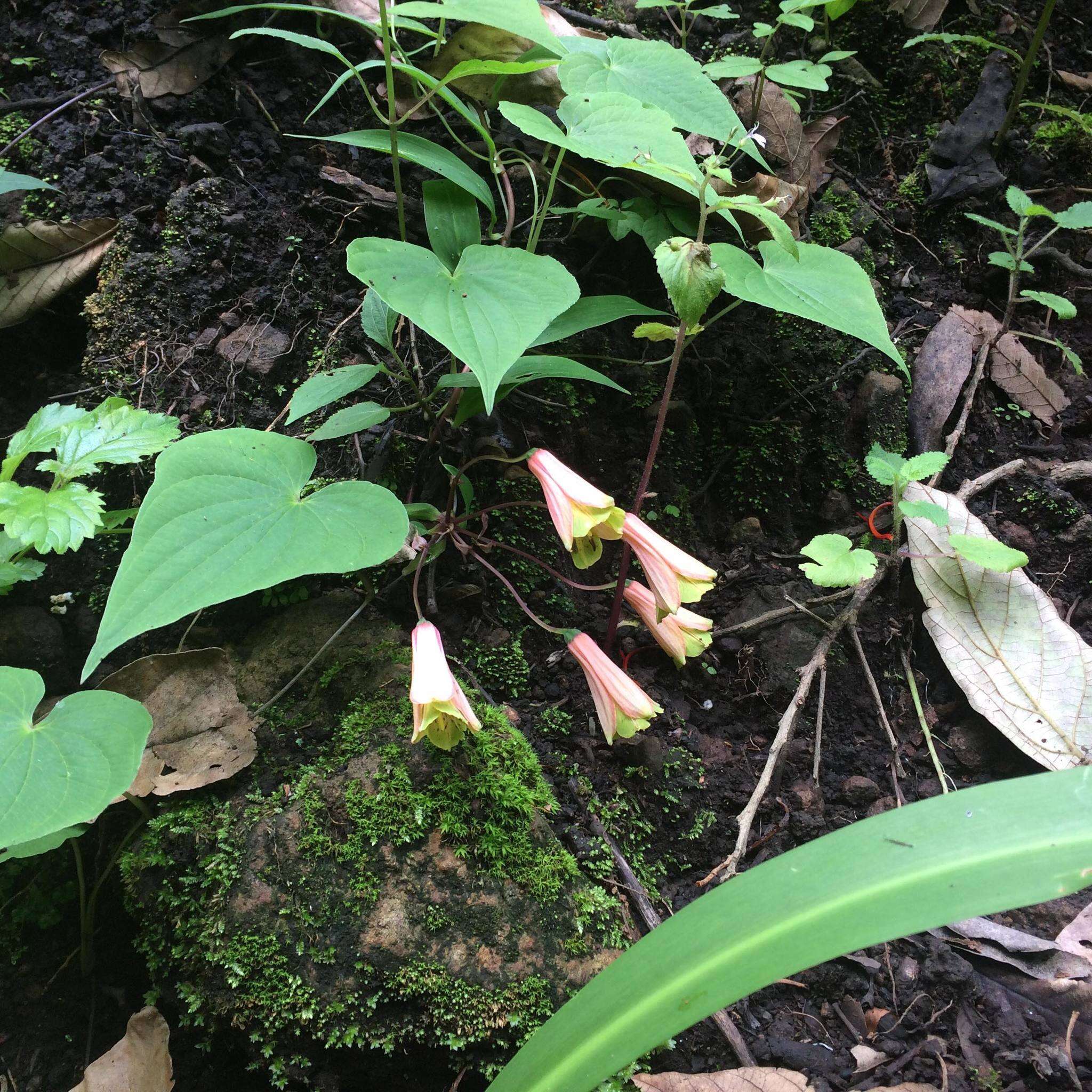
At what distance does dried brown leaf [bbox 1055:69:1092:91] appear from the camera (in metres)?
2.22

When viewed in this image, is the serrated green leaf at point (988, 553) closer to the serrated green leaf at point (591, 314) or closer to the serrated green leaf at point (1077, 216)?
the serrated green leaf at point (591, 314)

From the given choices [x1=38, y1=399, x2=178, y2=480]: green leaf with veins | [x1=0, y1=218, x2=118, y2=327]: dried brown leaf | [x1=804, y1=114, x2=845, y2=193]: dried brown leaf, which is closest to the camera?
[x1=38, y1=399, x2=178, y2=480]: green leaf with veins

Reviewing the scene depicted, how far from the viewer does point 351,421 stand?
1353mm

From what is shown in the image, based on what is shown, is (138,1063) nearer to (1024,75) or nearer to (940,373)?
(940,373)

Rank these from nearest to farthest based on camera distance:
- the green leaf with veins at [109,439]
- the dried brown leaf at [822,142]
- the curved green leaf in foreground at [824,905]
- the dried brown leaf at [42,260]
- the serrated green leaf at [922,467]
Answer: the curved green leaf in foreground at [824,905]
the green leaf with veins at [109,439]
the serrated green leaf at [922,467]
the dried brown leaf at [42,260]
the dried brown leaf at [822,142]

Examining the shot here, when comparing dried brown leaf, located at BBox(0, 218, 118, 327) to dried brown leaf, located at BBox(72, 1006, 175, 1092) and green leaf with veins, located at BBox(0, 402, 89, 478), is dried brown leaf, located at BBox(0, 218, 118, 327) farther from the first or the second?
dried brown leaf, located at BBox(72, 1006, 175, 1092)

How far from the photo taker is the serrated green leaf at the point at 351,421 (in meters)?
1.34

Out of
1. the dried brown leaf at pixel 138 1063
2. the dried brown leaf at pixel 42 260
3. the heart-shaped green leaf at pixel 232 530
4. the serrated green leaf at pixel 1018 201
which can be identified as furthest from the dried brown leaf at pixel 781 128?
the dried brown leaf at pixel 138 1063

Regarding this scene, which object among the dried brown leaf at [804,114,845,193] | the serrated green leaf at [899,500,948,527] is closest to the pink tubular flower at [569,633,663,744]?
the serrated green leaf at [899,500,948,527]

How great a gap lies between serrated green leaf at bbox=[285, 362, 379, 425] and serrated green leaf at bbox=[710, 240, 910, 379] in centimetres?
65

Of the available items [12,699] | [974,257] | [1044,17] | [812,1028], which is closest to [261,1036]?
[12,699]

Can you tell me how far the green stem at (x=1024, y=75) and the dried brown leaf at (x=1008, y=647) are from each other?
1.26 metres

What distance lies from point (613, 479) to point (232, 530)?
915 mm

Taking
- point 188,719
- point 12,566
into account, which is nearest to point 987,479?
point 188,719
